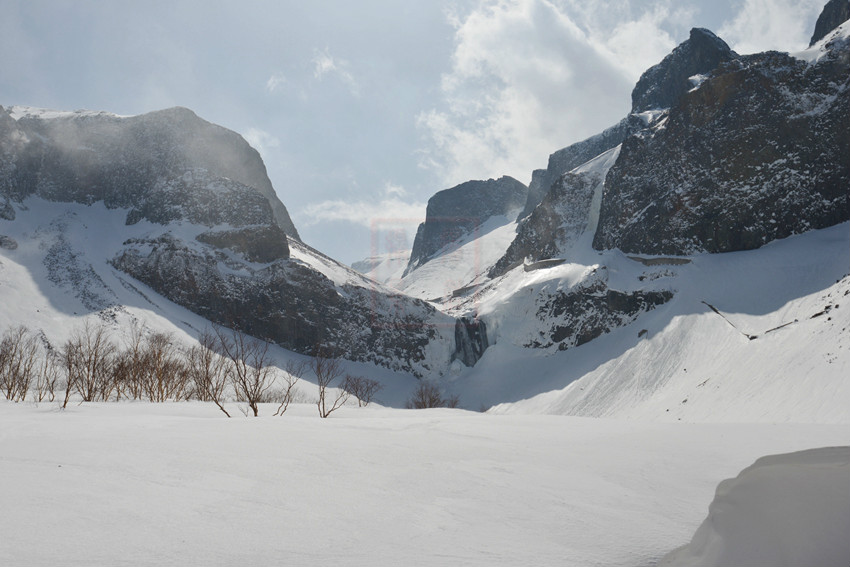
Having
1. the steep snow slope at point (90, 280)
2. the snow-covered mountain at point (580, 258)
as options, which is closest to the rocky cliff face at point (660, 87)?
the snow-covered mountain at point (580, 258)

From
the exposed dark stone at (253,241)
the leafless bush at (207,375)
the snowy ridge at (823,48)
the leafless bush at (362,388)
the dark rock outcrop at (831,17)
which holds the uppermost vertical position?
the dark rock outcrop at (831,17)

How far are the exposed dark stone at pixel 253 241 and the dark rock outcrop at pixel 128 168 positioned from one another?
2402 millimetres

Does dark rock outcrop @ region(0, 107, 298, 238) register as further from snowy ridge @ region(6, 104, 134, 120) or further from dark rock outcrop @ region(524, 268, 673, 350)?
dark rock outcrop @ region(524, 268, 673, 350)

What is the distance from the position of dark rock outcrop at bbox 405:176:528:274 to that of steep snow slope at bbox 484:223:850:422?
111m

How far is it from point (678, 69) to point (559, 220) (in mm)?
51129

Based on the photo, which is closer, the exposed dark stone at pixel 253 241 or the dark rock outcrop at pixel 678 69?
the exposed dark stone at pixel 253 241

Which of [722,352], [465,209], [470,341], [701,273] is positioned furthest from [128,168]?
[465,209]

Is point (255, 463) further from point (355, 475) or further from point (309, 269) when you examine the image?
point (309, 269)

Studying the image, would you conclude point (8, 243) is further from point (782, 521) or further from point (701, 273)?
point (701, 273)

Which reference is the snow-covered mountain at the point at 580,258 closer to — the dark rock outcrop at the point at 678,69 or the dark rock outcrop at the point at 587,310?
the dark rock outcrop at the point at 587,310

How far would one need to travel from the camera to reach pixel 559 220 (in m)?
85.9

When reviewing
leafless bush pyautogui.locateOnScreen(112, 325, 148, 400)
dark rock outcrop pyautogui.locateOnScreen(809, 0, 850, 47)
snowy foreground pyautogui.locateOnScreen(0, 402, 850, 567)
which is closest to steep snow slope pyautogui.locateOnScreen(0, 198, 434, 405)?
leafless bush pyautogui.locateOnScreen(112, 325, 148, 400)

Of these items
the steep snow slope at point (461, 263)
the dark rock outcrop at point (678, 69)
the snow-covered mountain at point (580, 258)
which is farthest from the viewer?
the steep snow slope at point (461, 263)

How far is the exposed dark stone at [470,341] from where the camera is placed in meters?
74.4
